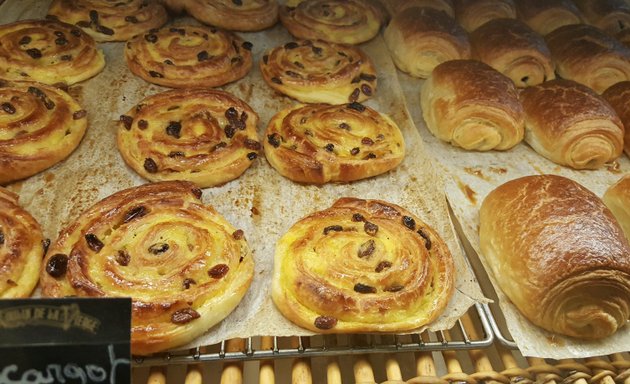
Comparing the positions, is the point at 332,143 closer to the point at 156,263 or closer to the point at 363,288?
the point at 363,288

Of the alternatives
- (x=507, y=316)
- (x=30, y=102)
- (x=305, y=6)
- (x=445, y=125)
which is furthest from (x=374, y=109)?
(x=30, y=102)

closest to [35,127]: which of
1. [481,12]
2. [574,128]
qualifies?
[574,128]

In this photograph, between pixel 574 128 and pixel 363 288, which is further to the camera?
pixel 574 128

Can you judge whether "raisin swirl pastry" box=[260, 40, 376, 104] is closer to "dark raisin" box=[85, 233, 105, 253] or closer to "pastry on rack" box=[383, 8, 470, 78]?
"pastry on rack" box=[383, 8, 470, 78]

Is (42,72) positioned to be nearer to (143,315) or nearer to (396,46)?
(143,315)

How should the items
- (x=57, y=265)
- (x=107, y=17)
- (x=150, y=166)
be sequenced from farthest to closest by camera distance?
(x=107, y=17)
(x=150, y=166)
(x=57, y=265)

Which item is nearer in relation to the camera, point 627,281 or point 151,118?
point 627,281
